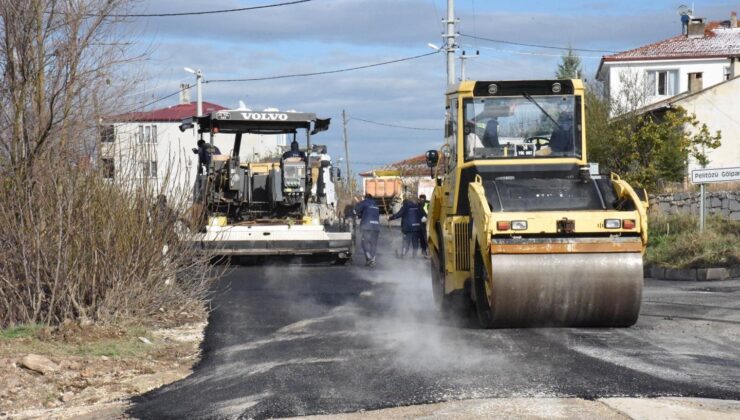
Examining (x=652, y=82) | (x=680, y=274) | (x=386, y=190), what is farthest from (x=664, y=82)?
(x=680, y=274)

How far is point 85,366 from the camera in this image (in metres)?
9.78

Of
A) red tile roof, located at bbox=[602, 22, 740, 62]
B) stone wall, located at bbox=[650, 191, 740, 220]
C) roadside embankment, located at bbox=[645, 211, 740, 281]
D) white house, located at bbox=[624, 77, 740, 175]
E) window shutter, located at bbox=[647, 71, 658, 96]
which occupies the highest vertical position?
red tile roof, located at bbox=[602, 22, 740, 62]

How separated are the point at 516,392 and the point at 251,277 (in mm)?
11749

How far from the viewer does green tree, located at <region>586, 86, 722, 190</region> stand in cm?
3209

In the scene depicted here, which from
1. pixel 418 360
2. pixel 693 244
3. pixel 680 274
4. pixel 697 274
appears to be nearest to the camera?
pixel 418 360

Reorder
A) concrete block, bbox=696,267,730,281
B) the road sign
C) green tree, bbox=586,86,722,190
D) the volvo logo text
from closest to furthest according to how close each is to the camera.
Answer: concrete block, bbox=696,267,730,281, the road sign, the volvo logo text, green tree, bbox=586,86,722,190

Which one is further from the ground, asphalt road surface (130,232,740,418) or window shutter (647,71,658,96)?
window shutter (647,71,658,96)

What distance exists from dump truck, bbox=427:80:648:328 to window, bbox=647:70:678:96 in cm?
4323

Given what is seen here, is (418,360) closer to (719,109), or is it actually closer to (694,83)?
(719,109)

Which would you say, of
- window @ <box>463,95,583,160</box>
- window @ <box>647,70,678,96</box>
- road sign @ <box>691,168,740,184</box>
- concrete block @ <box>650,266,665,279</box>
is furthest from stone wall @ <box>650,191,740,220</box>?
window @ <box>647,70,678,96</box>

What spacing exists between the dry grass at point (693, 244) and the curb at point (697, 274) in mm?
243

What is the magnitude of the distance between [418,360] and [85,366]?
3027mm

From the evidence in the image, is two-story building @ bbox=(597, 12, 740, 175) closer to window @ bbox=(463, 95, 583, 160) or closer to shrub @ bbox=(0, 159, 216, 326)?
window @ bbox=(463, 95, 583, 160)

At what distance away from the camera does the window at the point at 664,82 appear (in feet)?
177
